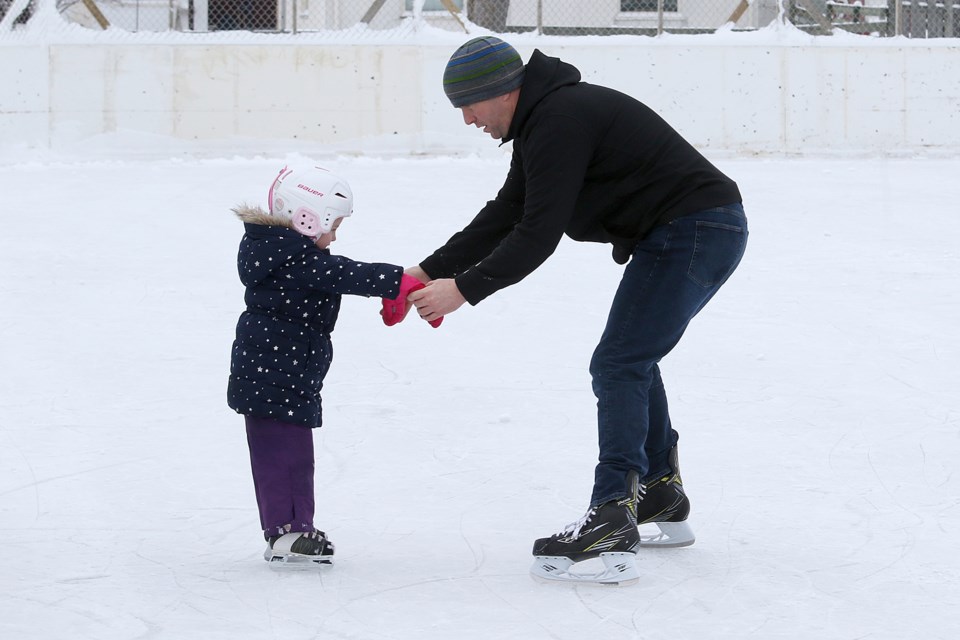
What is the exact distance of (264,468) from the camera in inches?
120

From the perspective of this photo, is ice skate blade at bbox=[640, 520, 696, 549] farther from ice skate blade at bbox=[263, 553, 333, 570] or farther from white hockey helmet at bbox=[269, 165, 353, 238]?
white hockey helmet at bbox=[269, 165, 353, 238]

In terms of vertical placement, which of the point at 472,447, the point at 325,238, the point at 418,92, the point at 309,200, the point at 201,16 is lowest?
the point at 472,447

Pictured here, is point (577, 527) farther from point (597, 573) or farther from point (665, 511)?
point (665, 511)

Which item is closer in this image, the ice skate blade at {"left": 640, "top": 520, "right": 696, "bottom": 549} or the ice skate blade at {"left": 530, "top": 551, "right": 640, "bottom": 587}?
the ice skate blade at {"left": 530, "top": 551, "right": 640, "bottom": 587}

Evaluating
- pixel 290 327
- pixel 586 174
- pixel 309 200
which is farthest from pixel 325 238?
pixel 586 174

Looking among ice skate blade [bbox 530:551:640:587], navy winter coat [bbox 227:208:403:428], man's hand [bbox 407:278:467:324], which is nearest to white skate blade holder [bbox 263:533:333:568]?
navy winter coat [bbox 227:208:403:428]

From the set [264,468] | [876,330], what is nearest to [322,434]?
[264,468]

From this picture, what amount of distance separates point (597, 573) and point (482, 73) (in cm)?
118

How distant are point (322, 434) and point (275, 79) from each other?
7.80m

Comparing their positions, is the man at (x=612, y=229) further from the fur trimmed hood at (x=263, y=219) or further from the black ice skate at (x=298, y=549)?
the black ice skate at (x=298, y=549)

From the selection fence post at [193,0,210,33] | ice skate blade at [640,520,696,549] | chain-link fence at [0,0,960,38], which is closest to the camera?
ice skate blade at [640,520,696,549]

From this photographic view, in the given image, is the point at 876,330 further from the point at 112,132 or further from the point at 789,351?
the point at 112,132

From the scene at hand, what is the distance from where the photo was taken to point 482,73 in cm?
291

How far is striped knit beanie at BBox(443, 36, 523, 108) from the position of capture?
291 cm
